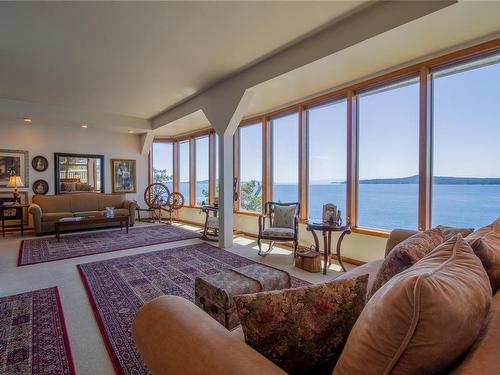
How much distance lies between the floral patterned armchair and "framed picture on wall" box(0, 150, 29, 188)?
229 inches

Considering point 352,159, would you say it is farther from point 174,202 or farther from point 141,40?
point 174,202

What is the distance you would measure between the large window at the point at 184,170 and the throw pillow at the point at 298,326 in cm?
725

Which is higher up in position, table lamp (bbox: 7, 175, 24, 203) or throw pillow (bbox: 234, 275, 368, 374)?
table lamp (bbox: 7, 175, 24, 203)

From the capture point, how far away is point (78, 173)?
705cm

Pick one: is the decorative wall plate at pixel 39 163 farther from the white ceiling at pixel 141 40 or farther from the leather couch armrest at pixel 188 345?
the leather couch armrest at pixel 188 345

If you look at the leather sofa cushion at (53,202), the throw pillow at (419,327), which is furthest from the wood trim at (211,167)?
the throw pillow at (419,327)

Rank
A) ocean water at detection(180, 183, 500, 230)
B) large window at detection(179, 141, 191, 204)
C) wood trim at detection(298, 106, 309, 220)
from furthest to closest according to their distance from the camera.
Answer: large window at detection(179, 141, 191, 204) → wood trim at detection(298, 106, 309, 220) → ocean water at detection(180, 183, 500, 230)

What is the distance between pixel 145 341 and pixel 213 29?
9.50 ft

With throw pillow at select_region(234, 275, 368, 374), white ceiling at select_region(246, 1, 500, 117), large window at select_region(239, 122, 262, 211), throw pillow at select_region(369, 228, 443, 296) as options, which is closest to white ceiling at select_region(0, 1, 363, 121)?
white ceiling at select_region(246, 1, 500, 117)

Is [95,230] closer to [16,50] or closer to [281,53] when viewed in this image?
[16,50]

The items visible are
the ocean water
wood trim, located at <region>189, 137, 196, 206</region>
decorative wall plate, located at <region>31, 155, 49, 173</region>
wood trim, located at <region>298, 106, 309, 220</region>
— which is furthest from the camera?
wood trim, located at <region>189, 137, 196, 206</region>

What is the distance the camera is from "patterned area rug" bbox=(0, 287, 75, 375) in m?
1.74

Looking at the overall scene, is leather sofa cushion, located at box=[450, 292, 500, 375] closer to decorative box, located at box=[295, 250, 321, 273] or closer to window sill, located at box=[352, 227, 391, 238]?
decorative box, located at box=[295, 250, 321, 273]

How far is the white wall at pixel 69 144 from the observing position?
6220mm
